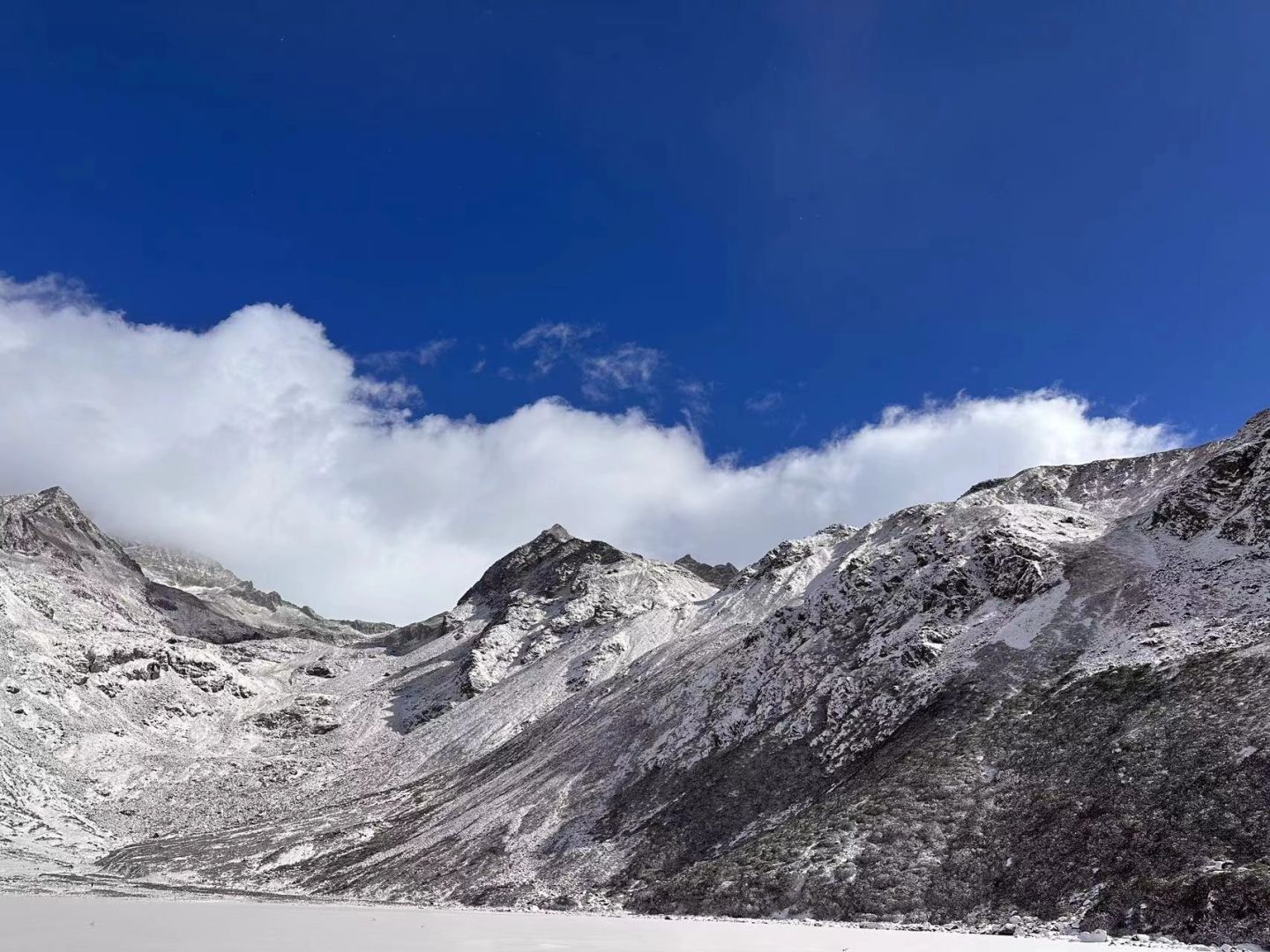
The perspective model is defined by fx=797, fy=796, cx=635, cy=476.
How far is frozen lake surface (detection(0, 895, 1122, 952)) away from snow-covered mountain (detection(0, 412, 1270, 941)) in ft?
31.1

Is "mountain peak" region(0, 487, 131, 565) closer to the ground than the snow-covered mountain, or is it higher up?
higher up

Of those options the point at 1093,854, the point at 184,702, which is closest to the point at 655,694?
the point at 1093,854

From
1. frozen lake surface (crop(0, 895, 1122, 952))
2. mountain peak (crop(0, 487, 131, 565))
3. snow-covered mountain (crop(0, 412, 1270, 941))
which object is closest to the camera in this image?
frozen lake surface (crop(0, 895, 1122, 952))

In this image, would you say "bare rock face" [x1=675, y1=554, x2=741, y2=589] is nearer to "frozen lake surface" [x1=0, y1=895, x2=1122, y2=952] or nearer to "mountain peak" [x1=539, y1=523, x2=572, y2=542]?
"mountain peak" [x1=539, y1=523, x2=572, y2=542]

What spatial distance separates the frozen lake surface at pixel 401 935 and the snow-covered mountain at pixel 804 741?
9.47 metres

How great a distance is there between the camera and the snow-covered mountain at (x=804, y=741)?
110 feet

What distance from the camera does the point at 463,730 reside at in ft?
340

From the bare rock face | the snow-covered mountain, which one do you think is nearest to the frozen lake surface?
the snow-covered mountain

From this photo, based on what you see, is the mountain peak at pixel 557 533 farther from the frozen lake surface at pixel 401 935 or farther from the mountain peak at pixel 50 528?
the frozen lake surface at pixel 401 935

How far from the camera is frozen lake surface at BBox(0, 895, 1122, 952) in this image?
17.0 meters

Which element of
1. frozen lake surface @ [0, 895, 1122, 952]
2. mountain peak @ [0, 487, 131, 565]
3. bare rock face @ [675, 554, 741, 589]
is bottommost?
frozen lake surface @ [0, 895, 1122, 952]

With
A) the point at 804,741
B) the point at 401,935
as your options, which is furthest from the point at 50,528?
the point at 401,935

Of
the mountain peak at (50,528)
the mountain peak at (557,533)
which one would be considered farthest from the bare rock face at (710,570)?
the mountain peak at (50,528)

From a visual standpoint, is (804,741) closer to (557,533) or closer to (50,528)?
(557,533)
